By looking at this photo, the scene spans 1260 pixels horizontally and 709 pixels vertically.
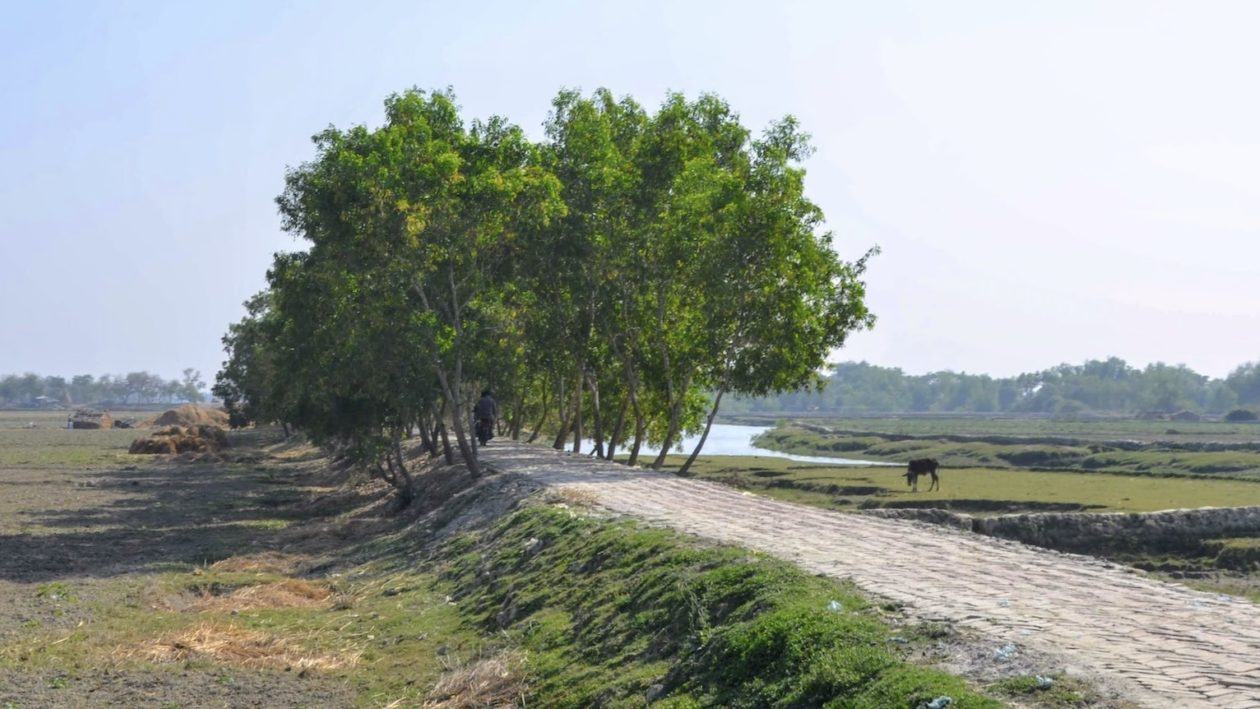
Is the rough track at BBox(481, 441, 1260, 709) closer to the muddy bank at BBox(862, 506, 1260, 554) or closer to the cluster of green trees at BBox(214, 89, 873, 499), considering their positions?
the muddy bank at BBox(862, 506, 1260, 554)

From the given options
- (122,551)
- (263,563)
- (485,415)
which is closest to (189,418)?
(485,415)

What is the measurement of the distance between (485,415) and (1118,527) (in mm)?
18387

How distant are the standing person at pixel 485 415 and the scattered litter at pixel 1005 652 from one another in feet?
98.6

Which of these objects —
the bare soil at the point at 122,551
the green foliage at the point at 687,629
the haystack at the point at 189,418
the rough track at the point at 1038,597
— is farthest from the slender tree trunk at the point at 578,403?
the haystack at the point at 189,418

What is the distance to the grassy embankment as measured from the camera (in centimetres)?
1145

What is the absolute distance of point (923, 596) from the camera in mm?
13195

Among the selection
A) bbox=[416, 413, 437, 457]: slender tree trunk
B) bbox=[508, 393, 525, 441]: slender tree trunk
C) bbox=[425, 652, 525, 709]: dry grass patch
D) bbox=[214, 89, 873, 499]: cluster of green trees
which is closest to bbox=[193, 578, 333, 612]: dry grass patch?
bbox=[425, 652, 525, 709]: dry grass patch

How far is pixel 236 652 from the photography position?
1773 cm

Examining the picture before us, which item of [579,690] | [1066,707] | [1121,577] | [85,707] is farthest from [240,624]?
[1066,707]

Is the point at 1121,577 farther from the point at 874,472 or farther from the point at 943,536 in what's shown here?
the point at 874,472

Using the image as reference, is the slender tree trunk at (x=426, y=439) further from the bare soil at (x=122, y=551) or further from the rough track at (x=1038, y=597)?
the rough track at (x=1038, y=597)

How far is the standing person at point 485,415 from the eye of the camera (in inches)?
1578

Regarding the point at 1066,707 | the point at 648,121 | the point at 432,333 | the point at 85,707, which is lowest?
the point at 85,707

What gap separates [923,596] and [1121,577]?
10.4ft
